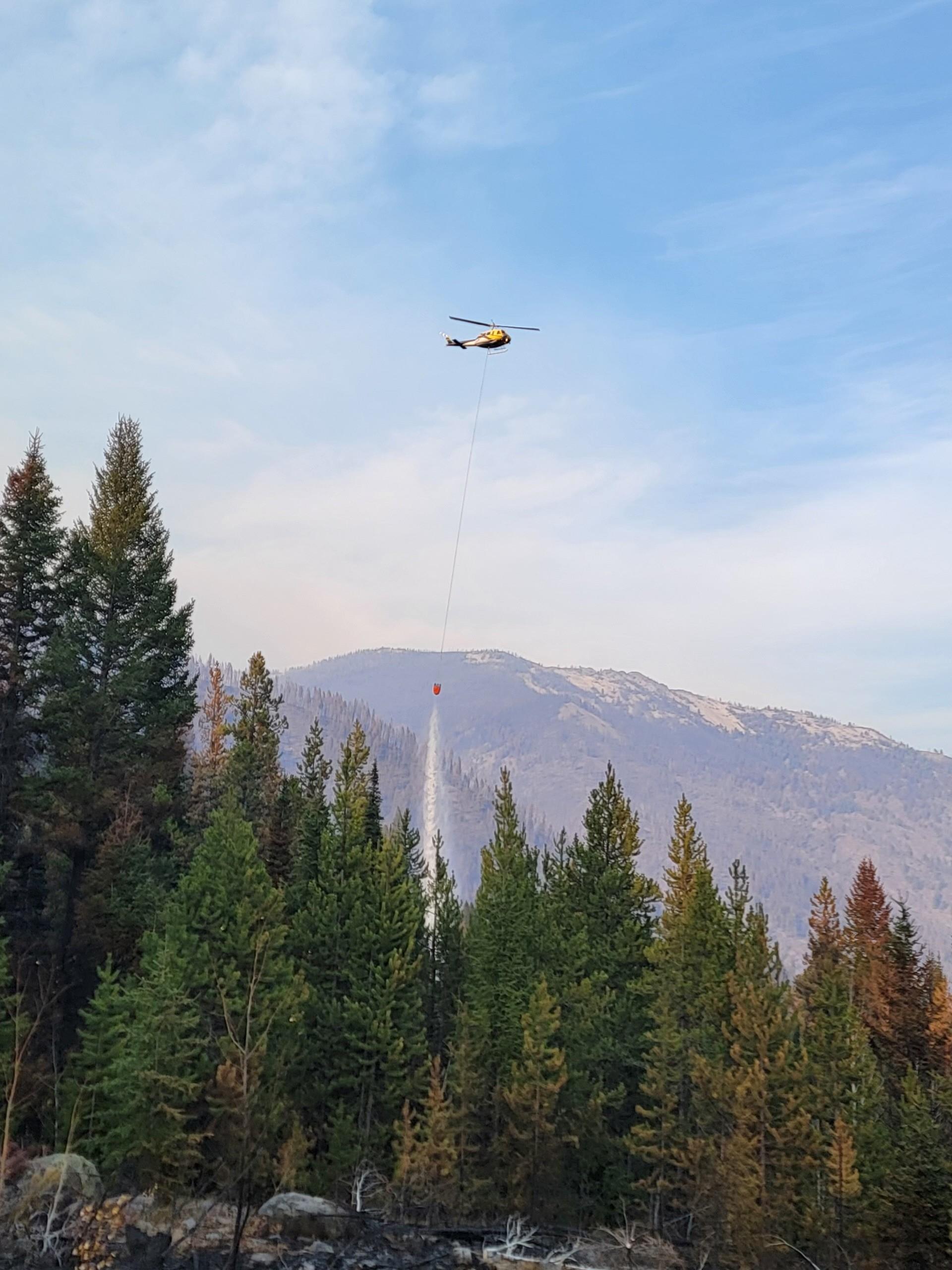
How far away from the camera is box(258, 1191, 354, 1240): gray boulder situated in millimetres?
17312

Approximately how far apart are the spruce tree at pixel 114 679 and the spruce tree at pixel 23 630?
2.39 ft

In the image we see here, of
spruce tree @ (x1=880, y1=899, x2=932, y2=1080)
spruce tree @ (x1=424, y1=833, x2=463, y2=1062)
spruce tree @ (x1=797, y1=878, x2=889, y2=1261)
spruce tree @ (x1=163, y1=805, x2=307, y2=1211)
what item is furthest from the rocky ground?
spruce tree @ (x1=880, y1=899, x2=932, y2=1080)

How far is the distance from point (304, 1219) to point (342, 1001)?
83.5ft

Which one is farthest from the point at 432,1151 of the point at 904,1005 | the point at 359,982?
the point at 904,1005

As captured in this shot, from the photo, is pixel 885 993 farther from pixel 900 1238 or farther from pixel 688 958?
pixel 900 1238

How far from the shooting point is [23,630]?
3934 centimetres

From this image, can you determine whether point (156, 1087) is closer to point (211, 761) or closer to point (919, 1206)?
point (919, 1206)

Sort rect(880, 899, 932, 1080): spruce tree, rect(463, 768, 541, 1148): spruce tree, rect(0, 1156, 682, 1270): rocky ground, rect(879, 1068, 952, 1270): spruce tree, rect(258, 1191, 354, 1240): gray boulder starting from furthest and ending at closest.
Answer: rect(880, 899, 932, 1080): spruce tree, rect(463, 768, 541, 1148): spruce tree, rect(879, 1068, 952, 1270): spruce tree, rect(258, 1191, 354, 1240): gray boulder, rect(0, 1156, 682, 1270): rocky ground

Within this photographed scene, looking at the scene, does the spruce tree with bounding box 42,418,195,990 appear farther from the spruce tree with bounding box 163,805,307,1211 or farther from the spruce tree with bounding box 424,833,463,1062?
the spruce tree with bounding box 424,833,463,1062

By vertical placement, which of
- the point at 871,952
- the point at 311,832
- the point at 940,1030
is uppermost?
the point at 311,832

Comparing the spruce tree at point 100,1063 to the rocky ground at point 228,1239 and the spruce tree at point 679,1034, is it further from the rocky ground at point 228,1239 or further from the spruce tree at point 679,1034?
the spruce tree at point 679,1034

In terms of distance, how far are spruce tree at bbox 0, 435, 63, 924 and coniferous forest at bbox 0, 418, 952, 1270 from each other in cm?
12

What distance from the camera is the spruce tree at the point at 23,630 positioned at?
37438 mm

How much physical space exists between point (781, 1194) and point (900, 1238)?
43.3ft
